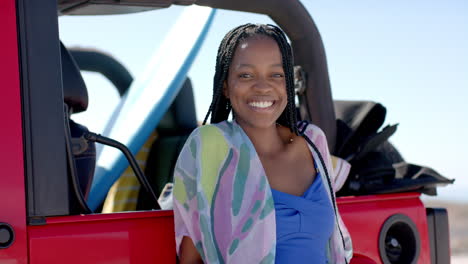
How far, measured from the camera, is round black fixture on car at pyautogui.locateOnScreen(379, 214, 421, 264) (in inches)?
97.0

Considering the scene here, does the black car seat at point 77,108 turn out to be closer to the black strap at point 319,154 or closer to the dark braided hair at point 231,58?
the dark braided hair at point 231,58

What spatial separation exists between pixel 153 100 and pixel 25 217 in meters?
1.86

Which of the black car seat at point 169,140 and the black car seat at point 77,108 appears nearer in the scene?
the black car seat at point 77,108

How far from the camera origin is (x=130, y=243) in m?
1.77

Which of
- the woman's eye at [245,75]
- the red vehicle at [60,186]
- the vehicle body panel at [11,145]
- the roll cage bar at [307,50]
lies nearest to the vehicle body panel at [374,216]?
the red vehicle at [60,186]

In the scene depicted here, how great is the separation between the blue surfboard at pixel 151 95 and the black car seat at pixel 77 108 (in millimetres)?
867

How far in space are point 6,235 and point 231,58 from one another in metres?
0.78

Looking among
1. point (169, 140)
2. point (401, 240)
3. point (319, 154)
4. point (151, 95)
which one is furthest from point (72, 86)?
point (169, 140)

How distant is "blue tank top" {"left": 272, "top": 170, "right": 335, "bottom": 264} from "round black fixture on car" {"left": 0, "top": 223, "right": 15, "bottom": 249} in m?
0.68

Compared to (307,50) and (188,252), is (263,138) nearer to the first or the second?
(188,252)

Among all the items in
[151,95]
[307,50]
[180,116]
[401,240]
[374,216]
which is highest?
[307,50]

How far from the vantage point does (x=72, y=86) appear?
2105mm

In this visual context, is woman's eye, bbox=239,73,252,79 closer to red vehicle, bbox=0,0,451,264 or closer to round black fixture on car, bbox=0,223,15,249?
red vehicle, bbox=0,0,451,264

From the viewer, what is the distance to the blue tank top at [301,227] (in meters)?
1.85
